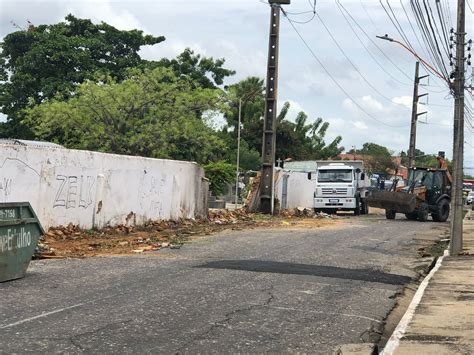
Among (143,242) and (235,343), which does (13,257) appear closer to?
(235,343)

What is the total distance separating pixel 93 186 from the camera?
731 inches

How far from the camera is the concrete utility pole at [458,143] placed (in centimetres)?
1645

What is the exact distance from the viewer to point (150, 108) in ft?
113

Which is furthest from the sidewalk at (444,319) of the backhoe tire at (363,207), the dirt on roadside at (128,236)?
the backhoe tire at (363,207)

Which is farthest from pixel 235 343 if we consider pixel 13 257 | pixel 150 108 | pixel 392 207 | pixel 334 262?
pixel 150 108

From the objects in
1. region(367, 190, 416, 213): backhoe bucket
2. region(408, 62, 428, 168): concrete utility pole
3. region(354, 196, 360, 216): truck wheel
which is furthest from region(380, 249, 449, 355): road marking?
region(408, 62, 428, 168): concrete utility pole

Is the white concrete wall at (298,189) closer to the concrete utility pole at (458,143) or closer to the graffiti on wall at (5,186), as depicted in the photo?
the concrete utility pole at (458,143)

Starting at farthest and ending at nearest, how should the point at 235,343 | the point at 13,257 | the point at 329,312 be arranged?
the point at 13,257 < the point at 329,312 < the point at 235,343

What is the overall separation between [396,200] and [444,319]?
21.4m

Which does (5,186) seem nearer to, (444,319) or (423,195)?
(444,319)

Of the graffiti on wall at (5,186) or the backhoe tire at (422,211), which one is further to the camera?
the backhoe tire at (422,211)

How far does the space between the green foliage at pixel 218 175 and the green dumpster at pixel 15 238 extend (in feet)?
87.2

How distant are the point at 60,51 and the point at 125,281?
115ft

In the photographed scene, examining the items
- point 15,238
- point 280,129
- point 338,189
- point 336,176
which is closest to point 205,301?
point 15,238
